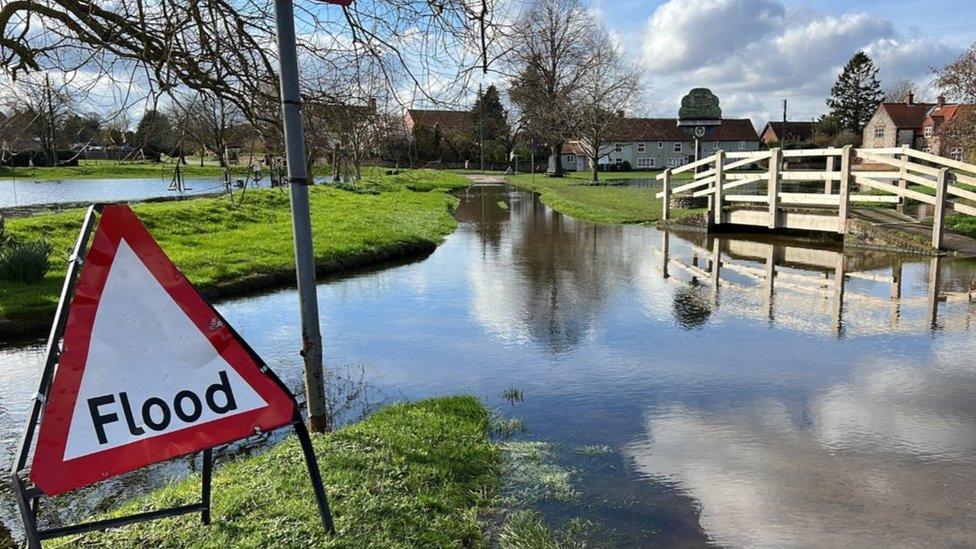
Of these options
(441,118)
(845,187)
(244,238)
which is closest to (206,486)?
(441,118)

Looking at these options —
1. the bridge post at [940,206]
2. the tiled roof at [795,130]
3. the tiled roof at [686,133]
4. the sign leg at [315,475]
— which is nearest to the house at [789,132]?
the tiled roof at [795,130]

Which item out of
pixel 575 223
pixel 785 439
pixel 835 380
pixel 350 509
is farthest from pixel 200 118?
pixel 575 223

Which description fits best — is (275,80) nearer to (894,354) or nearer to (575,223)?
(894,354)

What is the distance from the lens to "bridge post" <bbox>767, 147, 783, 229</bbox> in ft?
53.3

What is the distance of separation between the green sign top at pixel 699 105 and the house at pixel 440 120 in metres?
23.4

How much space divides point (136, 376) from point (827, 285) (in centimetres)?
1072

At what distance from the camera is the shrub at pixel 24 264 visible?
1045 cm

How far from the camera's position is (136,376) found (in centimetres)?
293

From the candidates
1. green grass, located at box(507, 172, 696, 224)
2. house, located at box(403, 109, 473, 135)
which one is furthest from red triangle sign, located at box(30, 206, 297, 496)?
green grass, located at box(507, 172, 696, 224)

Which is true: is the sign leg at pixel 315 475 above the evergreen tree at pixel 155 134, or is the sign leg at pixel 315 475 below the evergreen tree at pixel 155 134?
below

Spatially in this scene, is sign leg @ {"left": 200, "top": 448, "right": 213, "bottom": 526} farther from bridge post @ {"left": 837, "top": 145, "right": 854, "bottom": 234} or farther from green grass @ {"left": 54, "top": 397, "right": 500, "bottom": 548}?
bridge post @ {"left": 837, "top": 145, "right": 854, "bottom": 234}

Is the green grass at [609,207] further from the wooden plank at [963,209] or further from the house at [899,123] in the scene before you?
the house at [899,123]

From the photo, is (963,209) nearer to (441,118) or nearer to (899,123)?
(441,118)

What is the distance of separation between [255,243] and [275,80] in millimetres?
10180
